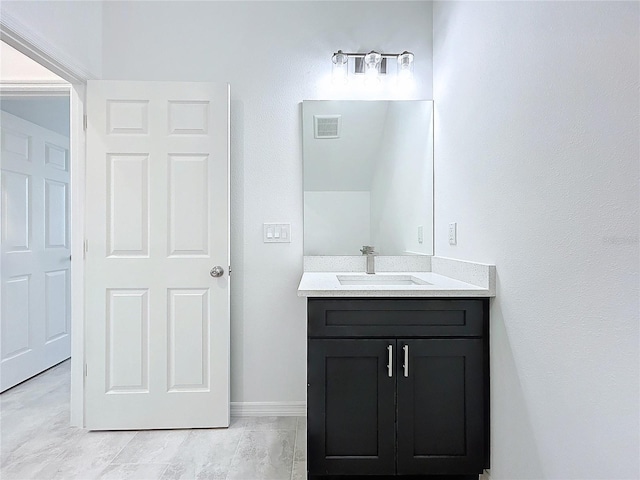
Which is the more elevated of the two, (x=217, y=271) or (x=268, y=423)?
(x=217, y=271)

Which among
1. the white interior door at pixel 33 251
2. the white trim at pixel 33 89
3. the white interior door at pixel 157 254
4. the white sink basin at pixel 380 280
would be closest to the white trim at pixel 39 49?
the white interior door at pixel 157 254

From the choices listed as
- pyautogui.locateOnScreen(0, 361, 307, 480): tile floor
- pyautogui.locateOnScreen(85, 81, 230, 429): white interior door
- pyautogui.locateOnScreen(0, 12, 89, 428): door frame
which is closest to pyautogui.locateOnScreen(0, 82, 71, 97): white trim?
pyautogui.locateOnScreen(0, 12, 89, 428): door frame

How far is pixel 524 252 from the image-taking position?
1.40 m

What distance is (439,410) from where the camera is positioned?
1669 millimetres

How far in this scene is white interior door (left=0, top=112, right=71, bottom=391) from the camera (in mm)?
2977

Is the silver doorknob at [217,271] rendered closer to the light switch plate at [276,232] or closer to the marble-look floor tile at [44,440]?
the light switch plate at [276,232]

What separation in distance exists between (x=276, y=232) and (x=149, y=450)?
130 cm

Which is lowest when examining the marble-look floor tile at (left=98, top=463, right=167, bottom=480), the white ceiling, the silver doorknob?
the marble-look floor tile at (left=98, top=463, right=167, bottom=480)

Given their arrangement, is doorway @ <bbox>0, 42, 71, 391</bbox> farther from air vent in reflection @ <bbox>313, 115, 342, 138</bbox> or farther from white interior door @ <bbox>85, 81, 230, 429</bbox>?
air vent in reflection @ <bbox>313, 115, 342, 138</bbox>

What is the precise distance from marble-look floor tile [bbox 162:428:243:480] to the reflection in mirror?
3.63 ft

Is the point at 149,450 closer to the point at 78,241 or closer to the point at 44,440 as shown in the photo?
the point at 44,440

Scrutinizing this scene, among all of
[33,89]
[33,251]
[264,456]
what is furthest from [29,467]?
[33,89]

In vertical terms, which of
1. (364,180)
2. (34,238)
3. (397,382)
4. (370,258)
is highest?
(364,180)

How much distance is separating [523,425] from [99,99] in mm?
2525
